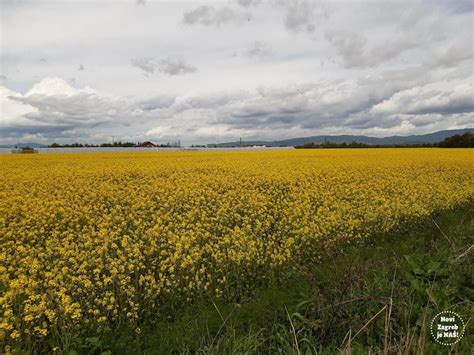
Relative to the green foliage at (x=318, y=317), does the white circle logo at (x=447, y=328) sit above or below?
above

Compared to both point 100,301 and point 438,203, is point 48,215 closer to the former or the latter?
point 100,301

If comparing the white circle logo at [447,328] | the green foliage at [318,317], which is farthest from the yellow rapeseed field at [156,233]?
the white circle logo at [447,328]

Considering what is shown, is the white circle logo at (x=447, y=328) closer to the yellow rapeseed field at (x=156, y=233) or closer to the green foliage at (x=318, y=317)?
the green foliage at (x=318, y=317)

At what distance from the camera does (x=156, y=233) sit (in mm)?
6500

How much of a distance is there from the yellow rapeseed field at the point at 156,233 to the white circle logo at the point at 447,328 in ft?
8.95

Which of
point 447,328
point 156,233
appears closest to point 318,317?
point 447,328

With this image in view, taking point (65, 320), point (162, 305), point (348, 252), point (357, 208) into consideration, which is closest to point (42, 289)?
point (65, 320)

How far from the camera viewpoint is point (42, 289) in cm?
478

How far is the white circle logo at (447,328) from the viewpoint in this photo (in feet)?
10.0

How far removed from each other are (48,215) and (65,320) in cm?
454

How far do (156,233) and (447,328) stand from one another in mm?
4783

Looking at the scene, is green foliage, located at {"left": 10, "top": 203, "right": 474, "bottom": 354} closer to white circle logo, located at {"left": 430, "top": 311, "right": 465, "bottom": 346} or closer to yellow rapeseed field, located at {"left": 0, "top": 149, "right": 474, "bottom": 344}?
white circle logo, located at {"left": 430, "top": 311, "right": 465, "bottom": 346}

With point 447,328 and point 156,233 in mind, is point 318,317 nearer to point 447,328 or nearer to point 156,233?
point 447,328

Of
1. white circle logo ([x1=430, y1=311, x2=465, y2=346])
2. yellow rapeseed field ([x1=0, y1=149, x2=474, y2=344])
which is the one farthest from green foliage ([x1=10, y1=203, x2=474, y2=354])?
yellow rapeseed field ([x1=0, y1=149, x2=474, y2=344])
